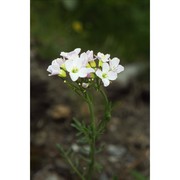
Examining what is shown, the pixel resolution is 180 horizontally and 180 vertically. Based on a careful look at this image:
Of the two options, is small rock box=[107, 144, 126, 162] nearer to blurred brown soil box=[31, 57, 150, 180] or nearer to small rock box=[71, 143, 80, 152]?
blurred brown soil box=[31, 57, 150, 180]

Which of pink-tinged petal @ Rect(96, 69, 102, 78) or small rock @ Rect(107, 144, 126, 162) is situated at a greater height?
pink-tinged petal @ Rect(96, 69, 102, 78)

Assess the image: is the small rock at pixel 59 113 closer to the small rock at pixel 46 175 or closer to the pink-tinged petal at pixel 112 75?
the small rock at pixel 46 175

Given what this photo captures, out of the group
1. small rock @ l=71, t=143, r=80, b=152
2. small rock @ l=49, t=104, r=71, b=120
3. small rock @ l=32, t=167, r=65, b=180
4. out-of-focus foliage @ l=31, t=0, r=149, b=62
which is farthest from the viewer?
out-of-focus foliage @ l=31, t=0, r=149, b=62

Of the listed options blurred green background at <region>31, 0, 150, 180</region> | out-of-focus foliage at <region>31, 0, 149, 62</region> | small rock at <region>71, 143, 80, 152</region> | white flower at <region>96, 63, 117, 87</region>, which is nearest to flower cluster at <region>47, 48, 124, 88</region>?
white flower at <region>96, 63, 117, 87</region>

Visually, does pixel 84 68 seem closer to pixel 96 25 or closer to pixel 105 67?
pixel 105 67

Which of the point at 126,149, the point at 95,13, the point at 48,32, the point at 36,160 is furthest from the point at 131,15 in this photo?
the point at 36,160

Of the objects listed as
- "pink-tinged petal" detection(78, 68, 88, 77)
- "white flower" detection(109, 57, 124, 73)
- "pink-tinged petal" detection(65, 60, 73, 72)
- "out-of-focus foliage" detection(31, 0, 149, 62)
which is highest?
"out-of-focus foliage" detection(31, 0, 149, 62)

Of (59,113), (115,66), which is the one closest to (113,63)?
(115,66)

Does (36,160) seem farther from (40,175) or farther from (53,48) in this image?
(53,48)
